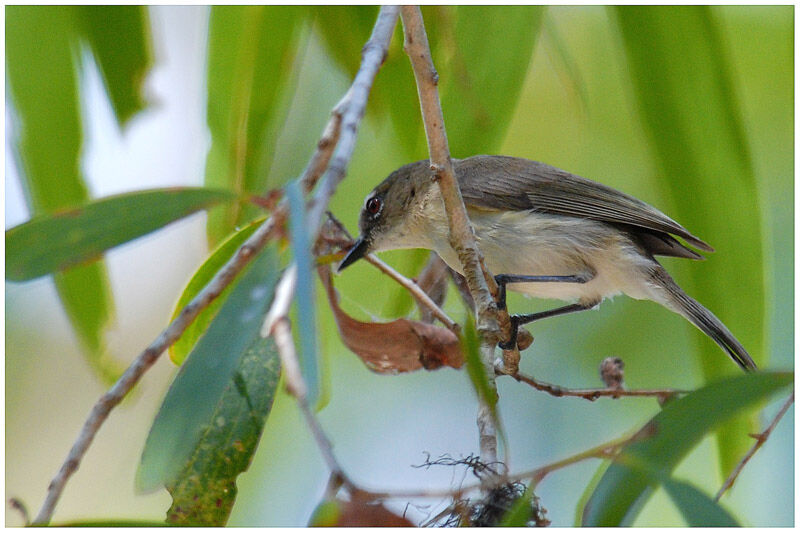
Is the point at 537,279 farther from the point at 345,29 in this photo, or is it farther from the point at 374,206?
the point at 345,29

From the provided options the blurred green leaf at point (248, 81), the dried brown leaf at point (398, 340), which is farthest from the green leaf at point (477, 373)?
the blurred green leaf at point (248, 81)

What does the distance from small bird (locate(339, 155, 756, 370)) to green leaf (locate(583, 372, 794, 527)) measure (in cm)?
107

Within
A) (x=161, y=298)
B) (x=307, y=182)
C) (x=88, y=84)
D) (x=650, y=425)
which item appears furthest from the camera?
(x=161, y=298)

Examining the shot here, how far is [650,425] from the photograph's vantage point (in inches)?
56.2

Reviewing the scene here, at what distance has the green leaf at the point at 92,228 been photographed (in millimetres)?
1410

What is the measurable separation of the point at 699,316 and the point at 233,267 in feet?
5.47

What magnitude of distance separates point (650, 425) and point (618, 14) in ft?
4.87

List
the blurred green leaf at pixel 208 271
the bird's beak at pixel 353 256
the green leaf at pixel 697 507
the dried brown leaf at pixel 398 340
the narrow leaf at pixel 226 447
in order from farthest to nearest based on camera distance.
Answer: the bird's beak at pixel 353 256 < the dried brown leaf at pixel 398 340 < the blurred green leaf at pixel 208 271 < the narrow leaf at pixel 226 447 < the green leaf at pixel 697 507

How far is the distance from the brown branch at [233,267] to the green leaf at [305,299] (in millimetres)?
36

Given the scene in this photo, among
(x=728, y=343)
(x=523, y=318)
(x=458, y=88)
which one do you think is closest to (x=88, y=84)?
(x=458, y=88)

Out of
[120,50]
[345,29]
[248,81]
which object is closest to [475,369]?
[248,81]

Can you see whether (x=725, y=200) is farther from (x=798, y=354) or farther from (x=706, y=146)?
(x=798, y=354)

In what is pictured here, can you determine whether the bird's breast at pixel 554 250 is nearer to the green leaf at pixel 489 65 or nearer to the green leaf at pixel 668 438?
the green leaf at pixel 489 65

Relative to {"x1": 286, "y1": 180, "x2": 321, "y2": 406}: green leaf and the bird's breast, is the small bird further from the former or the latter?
{"x1": 286, "y1": 180, "x2": 321, "y2": 406}: green leaf
